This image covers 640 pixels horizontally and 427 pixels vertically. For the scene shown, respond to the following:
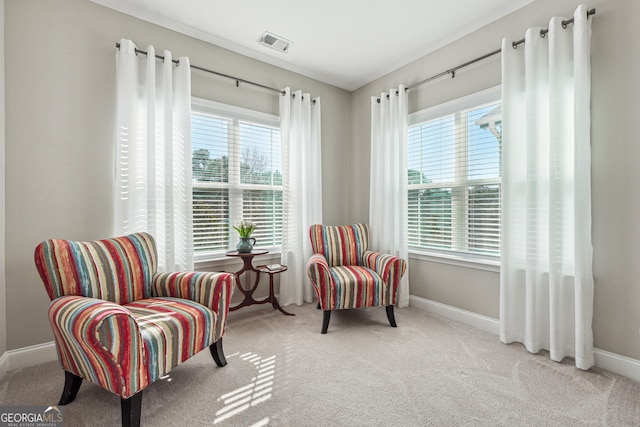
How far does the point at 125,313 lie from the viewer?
1302 millimetres

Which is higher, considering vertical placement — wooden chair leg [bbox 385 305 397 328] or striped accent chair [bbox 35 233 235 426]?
striped accent chair [bbox 35 233 235 426]

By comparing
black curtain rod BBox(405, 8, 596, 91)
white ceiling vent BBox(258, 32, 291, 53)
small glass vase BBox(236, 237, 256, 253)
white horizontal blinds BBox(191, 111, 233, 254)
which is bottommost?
small glass vase BBox(236, 237, 256, 253)

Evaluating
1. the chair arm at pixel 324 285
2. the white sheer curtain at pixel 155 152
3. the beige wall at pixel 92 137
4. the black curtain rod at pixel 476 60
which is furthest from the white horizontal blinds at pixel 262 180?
the black curtain rod at pixel 476 60

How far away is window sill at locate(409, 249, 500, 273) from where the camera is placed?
2601 millimetres

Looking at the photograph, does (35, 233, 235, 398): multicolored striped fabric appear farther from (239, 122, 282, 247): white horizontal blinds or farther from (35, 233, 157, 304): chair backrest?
(239, 122, 282, 247): white horizontal blinds

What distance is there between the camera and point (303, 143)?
3361 mm

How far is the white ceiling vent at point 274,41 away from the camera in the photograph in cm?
277

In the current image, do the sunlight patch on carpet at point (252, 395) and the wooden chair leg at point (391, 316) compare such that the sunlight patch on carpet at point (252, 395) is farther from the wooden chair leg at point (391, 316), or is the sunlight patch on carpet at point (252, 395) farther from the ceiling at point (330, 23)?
the ceiling at point (330, 23)

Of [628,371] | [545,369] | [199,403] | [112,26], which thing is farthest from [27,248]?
[628,371]

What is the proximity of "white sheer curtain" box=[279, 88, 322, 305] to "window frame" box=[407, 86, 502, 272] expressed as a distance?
1129 mm

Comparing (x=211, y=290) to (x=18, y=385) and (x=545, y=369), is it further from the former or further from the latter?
(x=545, y=369)

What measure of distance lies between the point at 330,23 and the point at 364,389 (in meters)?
2.85

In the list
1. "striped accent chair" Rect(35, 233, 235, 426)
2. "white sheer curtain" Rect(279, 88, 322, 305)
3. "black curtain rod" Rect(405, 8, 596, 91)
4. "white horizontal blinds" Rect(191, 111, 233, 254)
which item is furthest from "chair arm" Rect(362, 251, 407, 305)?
"black curtain rod" Rect(405, 8, 596, 91)

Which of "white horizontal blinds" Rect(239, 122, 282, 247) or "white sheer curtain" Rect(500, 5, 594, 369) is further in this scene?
"white horizontal blinds" Rect(239, 122, 282, 247)
